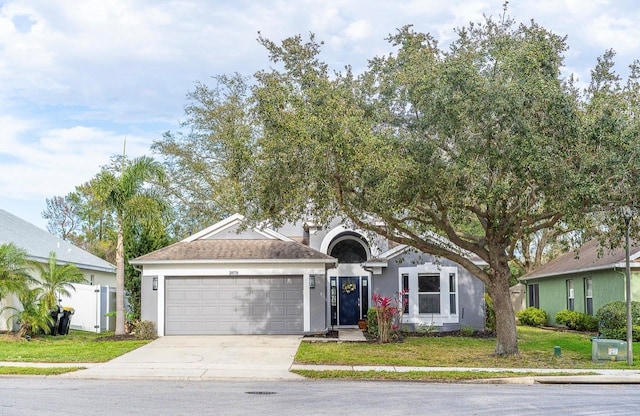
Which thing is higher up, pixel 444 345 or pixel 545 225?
pixel 545 225

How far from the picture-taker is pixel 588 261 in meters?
29.2

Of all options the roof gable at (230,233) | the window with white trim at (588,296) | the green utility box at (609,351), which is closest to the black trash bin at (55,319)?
the roof gable at (230,233)

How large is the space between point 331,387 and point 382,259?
12.6 metres

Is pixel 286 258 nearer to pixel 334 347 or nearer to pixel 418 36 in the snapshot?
pixel 334 347

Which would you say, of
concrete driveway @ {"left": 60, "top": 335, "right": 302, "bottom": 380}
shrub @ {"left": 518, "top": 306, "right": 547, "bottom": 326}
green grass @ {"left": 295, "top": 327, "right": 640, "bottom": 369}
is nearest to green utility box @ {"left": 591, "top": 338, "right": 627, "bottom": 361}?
green grass @ {"left": 295, "top": 327, "right": 640, "bottom": 369}

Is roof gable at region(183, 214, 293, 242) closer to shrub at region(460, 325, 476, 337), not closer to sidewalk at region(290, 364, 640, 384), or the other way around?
shrub at region(460, 325, 476, 337)

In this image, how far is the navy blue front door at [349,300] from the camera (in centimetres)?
2800

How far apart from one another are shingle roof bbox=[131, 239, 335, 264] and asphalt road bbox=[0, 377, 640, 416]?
32.5ft

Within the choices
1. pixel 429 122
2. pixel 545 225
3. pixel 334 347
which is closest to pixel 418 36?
pixel 429 122

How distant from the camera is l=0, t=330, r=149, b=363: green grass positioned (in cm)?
1792

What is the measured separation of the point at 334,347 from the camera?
21.2 meters

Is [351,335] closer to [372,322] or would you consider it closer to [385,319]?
[372,322]

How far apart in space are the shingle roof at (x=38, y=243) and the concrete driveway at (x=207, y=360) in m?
6.69

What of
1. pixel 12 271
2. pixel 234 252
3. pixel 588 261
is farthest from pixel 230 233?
pixel 588 261
